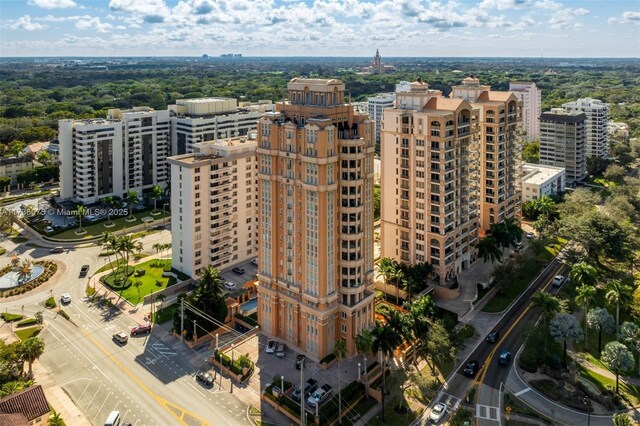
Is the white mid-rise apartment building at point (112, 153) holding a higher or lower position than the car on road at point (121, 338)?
higher

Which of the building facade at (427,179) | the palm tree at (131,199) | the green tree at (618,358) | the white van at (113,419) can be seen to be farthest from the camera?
→ the palm tree at (131,199)

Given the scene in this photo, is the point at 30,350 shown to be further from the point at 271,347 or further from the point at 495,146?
the point at 495,146

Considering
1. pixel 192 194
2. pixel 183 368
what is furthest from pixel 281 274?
pixel 192 194

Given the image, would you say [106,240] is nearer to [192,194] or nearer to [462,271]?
[192,194]

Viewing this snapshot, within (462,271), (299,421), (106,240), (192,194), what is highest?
(192,194)

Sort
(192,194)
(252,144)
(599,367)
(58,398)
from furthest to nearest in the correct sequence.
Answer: (252,144), (192,194), (599,367), (58,398)

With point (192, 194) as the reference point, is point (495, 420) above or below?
below

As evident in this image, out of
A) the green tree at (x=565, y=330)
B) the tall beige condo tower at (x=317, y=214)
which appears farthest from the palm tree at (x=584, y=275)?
the tall beige condo tower at (x=317, y=214)

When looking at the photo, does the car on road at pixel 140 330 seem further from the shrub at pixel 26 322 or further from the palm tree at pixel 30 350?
the shrub at pixel 26 322
